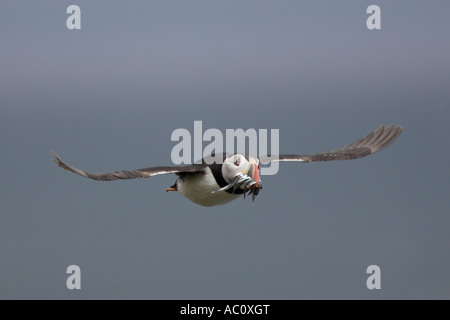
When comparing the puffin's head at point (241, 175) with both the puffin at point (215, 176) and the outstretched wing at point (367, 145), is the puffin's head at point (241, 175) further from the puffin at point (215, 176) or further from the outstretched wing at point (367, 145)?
the outstretched wing at point (367, 145)

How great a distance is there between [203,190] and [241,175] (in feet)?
4.04

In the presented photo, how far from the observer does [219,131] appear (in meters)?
24.7

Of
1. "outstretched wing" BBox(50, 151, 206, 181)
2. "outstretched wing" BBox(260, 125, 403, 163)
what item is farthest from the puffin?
"outstretched wing" BBox(260, 125, 403, 163)

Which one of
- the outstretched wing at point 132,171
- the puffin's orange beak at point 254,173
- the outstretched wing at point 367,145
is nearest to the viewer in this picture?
the outstretched wing at point 132,171

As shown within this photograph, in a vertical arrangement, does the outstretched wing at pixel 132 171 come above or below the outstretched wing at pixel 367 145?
below

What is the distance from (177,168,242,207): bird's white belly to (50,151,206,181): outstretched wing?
0.33m

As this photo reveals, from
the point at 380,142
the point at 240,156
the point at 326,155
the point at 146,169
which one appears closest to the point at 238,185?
the point at 240,156

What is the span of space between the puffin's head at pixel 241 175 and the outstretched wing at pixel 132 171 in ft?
2.33

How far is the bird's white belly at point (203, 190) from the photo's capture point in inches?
966

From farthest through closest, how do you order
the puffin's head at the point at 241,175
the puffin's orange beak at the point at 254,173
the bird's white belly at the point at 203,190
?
the bird's white belly at the point at 203,190, the puffin's orange beak at the point at 254,173, the puffin's head at the point at 241,175

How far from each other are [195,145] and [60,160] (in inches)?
188

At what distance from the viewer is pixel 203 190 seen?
24750 millimetres

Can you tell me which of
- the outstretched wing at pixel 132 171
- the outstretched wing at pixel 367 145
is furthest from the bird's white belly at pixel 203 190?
the outstretched wing at pixel 367 145

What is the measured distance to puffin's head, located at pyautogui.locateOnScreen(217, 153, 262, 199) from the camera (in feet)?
78.8
